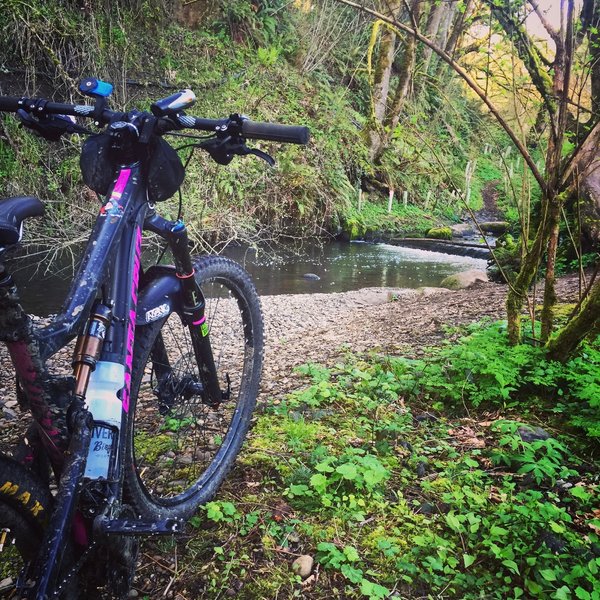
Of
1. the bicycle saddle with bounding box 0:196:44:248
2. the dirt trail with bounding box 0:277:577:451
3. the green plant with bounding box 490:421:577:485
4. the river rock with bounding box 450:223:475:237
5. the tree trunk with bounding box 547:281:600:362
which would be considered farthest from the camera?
the river rock with bounding box 450:223:475:237

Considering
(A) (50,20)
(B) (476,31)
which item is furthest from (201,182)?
(B) (476,31)

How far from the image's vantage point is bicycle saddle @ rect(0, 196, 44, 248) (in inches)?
46.0

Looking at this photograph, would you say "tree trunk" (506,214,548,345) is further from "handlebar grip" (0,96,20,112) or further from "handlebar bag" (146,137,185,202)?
"handlebar grip" (0,96,20,112)

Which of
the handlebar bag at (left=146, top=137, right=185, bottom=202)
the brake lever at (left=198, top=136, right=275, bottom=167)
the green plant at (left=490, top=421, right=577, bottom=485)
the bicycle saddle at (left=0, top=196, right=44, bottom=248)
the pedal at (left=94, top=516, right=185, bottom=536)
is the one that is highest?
the brake lever at (left=198, top=136, right=275, bottom=167)

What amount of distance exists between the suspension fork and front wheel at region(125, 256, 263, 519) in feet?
0.10

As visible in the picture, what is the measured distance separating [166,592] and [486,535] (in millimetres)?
1302

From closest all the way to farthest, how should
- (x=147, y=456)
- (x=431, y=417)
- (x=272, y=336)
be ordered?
1. (x=147, y=456)
2. (x=431, y=417)
3. (x=272, y=336)

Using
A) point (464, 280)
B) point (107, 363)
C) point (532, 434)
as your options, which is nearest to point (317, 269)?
point (464, 280)

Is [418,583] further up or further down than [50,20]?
further down

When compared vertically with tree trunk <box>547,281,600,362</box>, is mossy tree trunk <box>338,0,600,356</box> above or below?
above

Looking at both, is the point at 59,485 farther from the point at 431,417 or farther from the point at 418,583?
the point at 431,417

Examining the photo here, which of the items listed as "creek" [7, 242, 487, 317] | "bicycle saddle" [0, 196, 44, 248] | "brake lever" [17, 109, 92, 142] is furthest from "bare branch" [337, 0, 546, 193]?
"creek" [7, 242, 487, 317]

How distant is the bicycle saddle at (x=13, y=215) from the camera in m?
1.17

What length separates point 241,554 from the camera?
187cm
